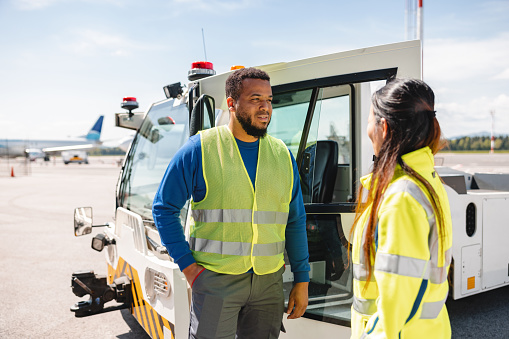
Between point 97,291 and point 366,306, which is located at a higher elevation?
point 366,306

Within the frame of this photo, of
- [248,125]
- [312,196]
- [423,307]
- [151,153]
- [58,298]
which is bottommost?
[58,298]

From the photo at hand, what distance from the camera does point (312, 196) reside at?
262cm

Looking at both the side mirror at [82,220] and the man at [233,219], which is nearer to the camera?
the man at [233,219]

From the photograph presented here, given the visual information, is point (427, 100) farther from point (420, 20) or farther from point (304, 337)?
point (420, 20)

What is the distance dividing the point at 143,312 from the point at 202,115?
1.45 metres

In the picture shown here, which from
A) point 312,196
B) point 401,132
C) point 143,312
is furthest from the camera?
point 143,312

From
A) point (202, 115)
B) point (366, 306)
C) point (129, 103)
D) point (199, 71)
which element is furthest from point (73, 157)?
point (366, 306)

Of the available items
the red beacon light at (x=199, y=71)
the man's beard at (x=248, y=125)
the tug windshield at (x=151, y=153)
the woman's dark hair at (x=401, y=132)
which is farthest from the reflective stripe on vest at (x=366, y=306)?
the tug windshield at (x=151, y=153)

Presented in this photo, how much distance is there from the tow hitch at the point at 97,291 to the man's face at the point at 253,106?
173cm

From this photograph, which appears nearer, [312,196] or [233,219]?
[233,219]

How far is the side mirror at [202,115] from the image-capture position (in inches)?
90.4

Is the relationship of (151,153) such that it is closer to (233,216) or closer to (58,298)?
(233,216)

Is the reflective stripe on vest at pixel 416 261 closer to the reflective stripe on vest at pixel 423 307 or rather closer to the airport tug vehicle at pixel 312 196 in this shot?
the reflective stripe on vest at pixel 423 307

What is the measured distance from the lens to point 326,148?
2.88 meters
